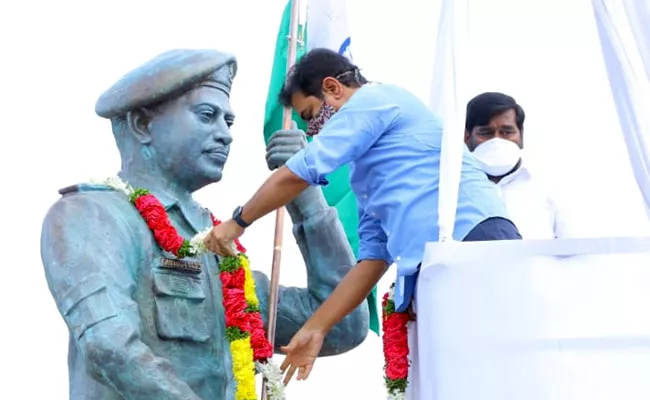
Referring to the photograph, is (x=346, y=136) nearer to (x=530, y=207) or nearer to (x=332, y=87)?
(x=332, y=87)

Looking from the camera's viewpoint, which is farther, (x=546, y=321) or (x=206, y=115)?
(x=206, y=115)

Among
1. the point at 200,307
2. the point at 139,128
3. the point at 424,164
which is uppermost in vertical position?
the point at 139,128

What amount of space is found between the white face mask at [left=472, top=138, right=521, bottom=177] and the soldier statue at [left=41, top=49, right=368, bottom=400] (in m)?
0.77

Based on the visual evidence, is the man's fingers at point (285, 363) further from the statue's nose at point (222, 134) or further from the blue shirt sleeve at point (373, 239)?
the statue's nose at point (222, 134)

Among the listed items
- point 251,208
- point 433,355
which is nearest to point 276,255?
point 251,208

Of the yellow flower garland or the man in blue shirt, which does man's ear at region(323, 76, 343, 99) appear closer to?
the man in blue shirt

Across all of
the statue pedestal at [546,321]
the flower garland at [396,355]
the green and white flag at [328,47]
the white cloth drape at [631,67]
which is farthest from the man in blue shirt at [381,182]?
the green and white flag at [328,47]

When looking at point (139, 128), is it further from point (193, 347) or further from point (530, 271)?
point (530, 271)

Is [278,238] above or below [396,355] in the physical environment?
above

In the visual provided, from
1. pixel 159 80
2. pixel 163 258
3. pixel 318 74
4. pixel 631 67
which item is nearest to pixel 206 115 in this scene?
pixel 159 80

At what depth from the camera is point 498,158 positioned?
593 cm

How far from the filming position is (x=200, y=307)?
5.55m

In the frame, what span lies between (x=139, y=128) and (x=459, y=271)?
1.98 metres

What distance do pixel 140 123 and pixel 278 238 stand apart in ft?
3.19
